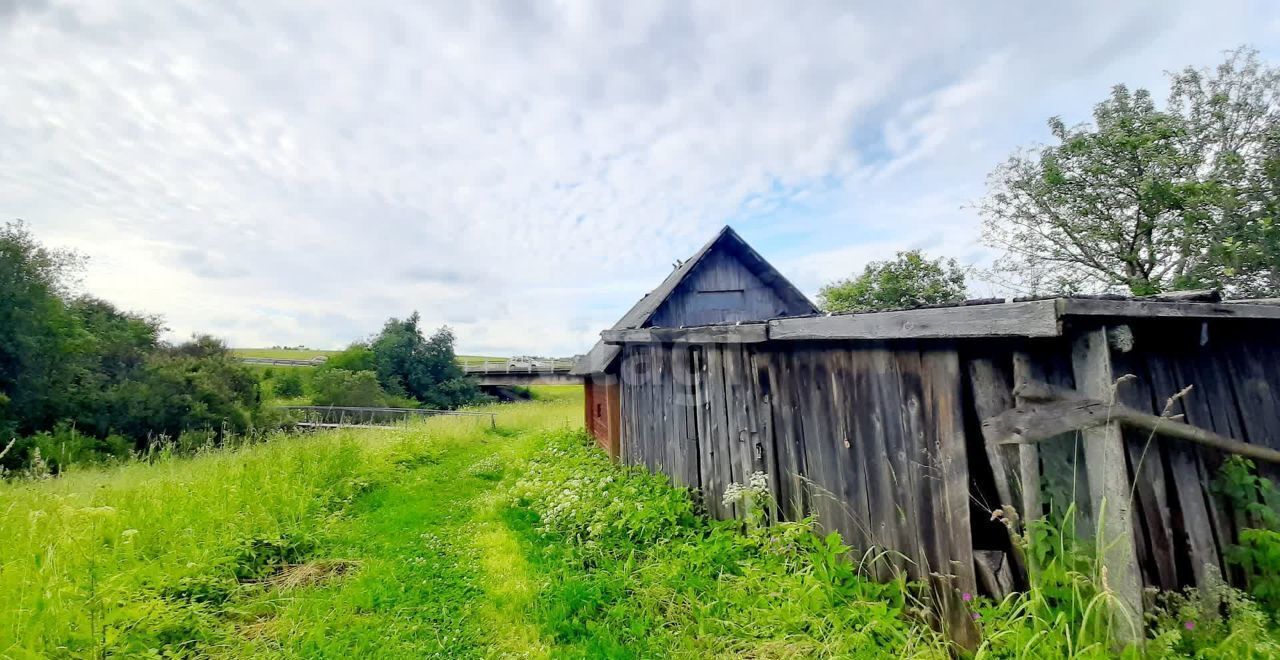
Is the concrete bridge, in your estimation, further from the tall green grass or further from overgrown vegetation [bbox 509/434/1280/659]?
overgrown vegetation [bbox 509/434/1280/659]

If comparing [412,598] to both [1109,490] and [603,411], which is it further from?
[603,411]

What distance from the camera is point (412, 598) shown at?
4188 mm

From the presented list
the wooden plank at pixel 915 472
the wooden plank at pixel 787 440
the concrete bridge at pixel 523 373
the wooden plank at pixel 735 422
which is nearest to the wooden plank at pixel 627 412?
the wooden plank at pixel 735 422

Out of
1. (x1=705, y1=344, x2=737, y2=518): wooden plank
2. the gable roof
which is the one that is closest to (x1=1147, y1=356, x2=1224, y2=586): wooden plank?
(x1=705, y1=344, x2=737, y2=518): wooden plank

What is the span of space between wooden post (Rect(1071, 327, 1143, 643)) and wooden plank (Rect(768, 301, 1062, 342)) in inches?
17.6

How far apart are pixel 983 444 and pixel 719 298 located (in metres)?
9.22

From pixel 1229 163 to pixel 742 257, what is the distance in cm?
1309

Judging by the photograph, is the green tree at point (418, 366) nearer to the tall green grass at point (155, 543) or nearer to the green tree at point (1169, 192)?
the tall green grass at point (155, 543)

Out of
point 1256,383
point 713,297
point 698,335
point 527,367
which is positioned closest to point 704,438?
point 698,335

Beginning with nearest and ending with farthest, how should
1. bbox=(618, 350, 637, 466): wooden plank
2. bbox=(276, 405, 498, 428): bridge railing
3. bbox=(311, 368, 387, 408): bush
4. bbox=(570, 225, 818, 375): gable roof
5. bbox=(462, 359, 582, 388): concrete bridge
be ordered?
bbox=(618, 350, 637, 466): wooden plank, bbox=(570, 225, 818, 375): gable roof, bbox=(276, 405, 498, 428): bridge railing, bbox=(311, 368, 387, 408): bush, bbox=(462, 359, 582, 388): concrete bridge

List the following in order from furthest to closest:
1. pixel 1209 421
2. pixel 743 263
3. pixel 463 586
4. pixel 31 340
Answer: pixel 31 340, pixel 743 263, pixel 463 586, pixel 1209 421

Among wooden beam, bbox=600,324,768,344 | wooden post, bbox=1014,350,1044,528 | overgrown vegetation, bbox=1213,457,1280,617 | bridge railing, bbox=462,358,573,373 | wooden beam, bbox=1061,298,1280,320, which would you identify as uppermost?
bridge railing, bbox=462,358,573,373

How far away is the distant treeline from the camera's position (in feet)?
46.6

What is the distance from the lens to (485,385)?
4056cm
